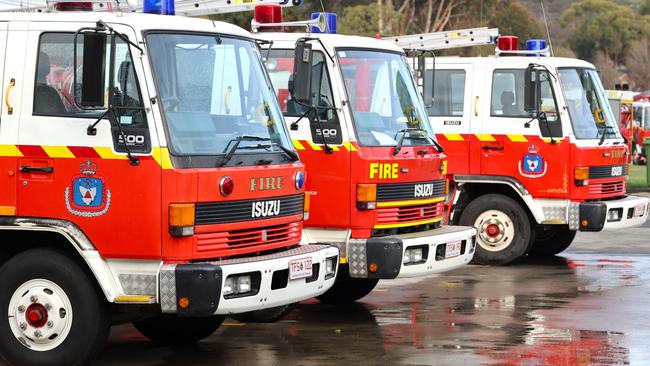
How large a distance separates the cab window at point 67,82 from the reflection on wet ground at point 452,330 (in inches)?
75.2

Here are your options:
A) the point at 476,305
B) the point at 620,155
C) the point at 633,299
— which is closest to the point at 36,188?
the point at 476,305

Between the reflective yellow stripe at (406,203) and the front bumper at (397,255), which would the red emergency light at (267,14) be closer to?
the reflective yellow stripe at (406,203)

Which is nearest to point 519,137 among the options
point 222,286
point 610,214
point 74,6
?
point 610,214

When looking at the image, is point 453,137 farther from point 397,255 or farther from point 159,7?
point 159,7

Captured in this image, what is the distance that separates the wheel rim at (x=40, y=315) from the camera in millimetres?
8344

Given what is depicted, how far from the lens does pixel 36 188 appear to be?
843cm

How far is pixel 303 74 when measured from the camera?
10320 mm

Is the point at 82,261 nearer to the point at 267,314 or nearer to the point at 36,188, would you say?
the point at 36,188

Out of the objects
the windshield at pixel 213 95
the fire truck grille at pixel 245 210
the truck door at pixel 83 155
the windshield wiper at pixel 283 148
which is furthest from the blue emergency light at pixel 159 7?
the fire truck grille at pixel 245 210

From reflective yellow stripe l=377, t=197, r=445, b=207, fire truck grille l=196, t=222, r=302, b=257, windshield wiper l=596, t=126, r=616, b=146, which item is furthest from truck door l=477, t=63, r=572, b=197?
fire truck grille l=196, t=222, r=302, b=257

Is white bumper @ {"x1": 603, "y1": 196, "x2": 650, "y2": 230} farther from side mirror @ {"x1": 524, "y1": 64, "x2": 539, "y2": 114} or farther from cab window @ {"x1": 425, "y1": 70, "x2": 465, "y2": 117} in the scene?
cab window @ {"x1": 425, "y1": 70, "x2": 465, "y2": 117}

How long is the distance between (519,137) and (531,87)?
67 centimetres

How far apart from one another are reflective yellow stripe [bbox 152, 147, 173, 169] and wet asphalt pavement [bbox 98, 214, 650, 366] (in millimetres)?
1705

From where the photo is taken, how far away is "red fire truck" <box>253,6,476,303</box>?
10.9 metres
